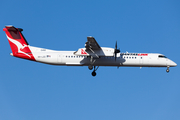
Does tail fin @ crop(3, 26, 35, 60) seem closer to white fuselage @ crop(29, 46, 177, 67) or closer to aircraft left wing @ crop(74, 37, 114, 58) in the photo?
white fuselage @ crop(29, 46, 177, 67)

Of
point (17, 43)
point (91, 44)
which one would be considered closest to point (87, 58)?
point (91, 44)

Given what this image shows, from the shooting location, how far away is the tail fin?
3141cm

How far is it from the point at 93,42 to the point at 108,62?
3880 mm

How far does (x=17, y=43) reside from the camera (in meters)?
32.1

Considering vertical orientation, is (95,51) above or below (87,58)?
above

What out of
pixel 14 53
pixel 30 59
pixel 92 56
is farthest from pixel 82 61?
pixel 14 53

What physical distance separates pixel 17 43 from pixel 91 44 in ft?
32.0

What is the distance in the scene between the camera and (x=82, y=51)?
29422 millimetres

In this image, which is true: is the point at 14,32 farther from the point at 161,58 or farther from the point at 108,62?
the point at 161,58

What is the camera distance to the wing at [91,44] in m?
27.6

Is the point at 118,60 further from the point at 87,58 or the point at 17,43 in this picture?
the point at 17,43

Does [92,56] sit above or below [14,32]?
below

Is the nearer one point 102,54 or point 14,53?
point 102,54

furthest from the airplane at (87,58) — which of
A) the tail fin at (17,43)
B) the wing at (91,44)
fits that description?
the wing at (91,44)
